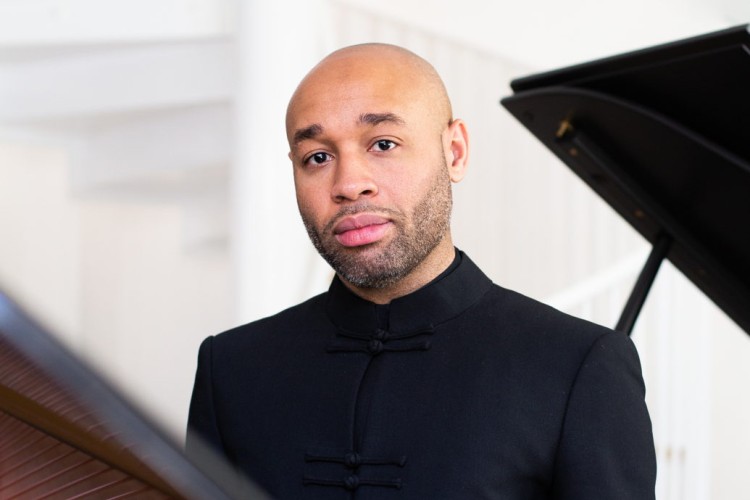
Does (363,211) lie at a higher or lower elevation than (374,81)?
lower

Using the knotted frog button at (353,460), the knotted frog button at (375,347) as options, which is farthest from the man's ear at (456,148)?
the knotted frog button at (353,460)

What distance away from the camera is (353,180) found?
1.18 meters

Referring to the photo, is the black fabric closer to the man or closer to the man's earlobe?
the man

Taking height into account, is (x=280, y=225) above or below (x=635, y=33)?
below

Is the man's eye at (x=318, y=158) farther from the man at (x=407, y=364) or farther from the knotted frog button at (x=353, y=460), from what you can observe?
the knotted frog button at (x=353, y=460)

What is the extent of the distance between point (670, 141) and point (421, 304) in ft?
1.59

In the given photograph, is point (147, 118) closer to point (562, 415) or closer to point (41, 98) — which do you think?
point (41, 98)

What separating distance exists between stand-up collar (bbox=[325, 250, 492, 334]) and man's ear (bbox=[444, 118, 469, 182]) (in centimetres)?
10

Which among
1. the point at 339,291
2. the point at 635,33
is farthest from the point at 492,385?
the point at 635,33

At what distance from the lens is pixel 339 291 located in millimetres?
1312

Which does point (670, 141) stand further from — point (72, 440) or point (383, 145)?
point (72, 440)

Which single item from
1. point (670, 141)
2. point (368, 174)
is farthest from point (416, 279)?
point (670, 141)

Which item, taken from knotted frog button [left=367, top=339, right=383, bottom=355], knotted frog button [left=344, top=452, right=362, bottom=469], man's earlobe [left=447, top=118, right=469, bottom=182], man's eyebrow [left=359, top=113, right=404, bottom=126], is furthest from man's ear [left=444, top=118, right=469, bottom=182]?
knotted frog button [left=344, top=452, right=362, bottom=469]

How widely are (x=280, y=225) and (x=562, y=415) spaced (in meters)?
2.37
